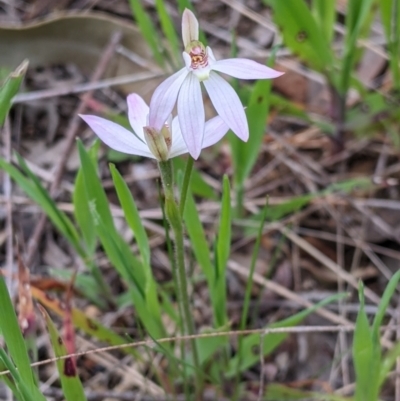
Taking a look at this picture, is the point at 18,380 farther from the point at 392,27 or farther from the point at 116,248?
the point at 392,27

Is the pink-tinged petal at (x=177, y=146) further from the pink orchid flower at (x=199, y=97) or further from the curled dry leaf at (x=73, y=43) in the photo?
the curled dry leaf at (x=73, y=43)

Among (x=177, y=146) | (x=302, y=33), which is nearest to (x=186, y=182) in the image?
(x=177, y=146)

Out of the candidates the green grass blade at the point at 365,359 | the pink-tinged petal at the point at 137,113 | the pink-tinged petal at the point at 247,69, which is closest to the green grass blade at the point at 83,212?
the pink-tinged petal at the point at 137,113

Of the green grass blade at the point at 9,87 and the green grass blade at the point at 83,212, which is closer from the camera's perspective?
the green grass blade at the point at 9,87

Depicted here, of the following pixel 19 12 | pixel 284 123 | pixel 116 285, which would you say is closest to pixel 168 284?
pixel 116 285

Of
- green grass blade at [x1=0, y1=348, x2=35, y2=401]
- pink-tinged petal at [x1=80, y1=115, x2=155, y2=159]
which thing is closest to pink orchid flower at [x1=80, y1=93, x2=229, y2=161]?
pink-tinged petal at [x1=80, y1=115, x2=155, y2=159]

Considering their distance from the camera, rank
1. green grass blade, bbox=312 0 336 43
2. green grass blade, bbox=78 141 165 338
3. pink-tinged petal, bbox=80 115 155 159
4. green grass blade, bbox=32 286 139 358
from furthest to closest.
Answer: green grass blade, bbox=312 0 336 43 → green grass blade, bbox=32 286 139 358 → green grass blade, bbox=78 141 165 338 → pink-tinged petal, bbox=80 115 155 159

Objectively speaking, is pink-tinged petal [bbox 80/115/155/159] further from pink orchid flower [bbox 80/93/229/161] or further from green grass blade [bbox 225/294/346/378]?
green grass blade [bbox 225/294/346/378]

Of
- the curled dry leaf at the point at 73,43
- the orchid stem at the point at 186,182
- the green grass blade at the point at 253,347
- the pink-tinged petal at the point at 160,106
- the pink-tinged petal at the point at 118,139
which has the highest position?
the curled dry leaf at the point at 73,43
